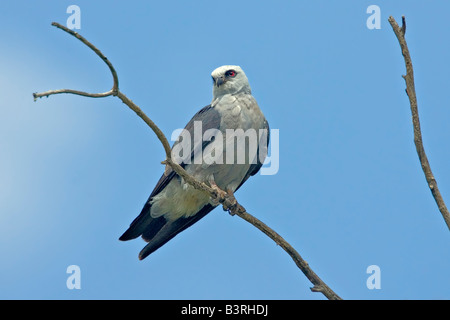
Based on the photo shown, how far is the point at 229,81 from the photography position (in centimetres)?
852

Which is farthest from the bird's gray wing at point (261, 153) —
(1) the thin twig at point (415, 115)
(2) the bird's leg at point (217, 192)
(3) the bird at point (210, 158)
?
(1) the thin twig at point (415, 115)

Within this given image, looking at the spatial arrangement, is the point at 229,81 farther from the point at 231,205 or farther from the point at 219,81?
the point at 231,205

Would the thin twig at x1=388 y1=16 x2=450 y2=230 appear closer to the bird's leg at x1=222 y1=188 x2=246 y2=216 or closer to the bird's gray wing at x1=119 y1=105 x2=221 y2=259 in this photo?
the bird's leg at x1=222 y1=188 x2=246 y2=216

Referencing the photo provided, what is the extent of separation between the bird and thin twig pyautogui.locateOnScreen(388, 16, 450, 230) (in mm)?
3257

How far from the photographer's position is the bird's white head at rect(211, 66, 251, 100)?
848 cm

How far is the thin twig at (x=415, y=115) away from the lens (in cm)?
487

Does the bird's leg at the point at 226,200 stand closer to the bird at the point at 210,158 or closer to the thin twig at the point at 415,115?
the bird at the point at 210,158

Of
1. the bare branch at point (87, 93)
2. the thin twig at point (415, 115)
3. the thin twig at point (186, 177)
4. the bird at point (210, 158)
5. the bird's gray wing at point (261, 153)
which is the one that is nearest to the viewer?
the bare branch at point (87, 93)

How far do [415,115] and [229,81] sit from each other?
3943 millimetres

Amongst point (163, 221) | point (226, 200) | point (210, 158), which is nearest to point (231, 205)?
point (226, 200)

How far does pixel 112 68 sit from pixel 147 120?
2.01 ft

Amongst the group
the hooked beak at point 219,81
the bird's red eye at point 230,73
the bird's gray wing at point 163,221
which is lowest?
the bird's gray wing at point 163,221
